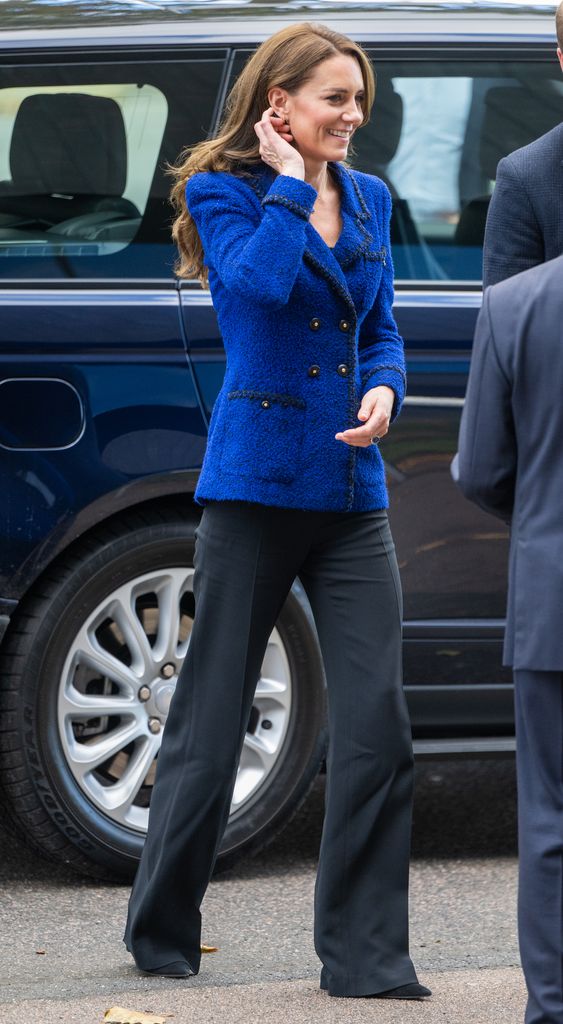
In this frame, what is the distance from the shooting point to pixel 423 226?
4332mm

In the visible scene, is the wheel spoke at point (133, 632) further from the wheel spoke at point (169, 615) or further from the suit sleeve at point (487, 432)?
the suit sleeve at point (487, 432)

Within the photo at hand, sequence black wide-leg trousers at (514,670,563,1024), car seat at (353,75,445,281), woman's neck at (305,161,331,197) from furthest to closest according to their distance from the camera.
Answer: car seat at (353,75,445,281) < woman's neck at (305,161,331,197) < black wide-leg trousers at (514,670,563,1024)

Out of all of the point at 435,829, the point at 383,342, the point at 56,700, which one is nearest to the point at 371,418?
the point at 383,342

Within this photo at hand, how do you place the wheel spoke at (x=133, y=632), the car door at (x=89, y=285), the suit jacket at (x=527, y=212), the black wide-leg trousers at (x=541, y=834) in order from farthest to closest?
the wheel spoke at (x=133, y=632) → the car door at (x=89, y=285) → the suit jacket at (x=527, y=212) → the black wide-leg trousers at (x=541, y=834)

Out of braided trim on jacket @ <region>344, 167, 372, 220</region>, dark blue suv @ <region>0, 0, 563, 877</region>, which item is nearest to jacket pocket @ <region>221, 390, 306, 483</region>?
braided trim on jacket @ <region>344, 167, 372, 220</region>

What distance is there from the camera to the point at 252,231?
3.22m

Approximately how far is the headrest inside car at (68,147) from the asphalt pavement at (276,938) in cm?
173

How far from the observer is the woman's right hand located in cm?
320

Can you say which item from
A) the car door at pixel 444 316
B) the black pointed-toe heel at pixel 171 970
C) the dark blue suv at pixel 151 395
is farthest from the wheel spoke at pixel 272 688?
the black pointed-toe heel at pixel 171 970

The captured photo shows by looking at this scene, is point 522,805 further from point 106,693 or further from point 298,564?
point 106,693

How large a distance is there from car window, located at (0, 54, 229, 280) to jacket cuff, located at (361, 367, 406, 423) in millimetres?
997

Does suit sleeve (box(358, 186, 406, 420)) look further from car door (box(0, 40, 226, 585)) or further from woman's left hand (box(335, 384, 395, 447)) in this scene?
car door (box(0, 40, 226, 585))

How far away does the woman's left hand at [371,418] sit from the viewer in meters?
3.21

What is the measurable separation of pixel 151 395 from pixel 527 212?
1.19m
